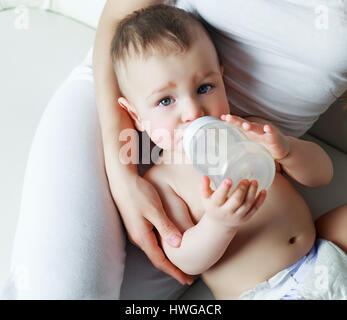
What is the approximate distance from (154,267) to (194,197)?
0.18m

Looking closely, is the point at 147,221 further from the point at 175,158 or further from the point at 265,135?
the point at 265,135

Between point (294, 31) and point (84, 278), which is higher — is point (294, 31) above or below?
above

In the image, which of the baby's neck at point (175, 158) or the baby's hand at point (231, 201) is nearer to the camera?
the baby's hand at point (231, 201)

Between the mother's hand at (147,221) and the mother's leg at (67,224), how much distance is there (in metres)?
0.03

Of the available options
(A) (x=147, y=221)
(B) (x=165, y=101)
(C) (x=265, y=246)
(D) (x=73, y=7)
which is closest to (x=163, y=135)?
(B) (x=165, y=101)

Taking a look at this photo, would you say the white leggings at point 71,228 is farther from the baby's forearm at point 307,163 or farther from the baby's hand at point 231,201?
the baby's forearm at point 307,163

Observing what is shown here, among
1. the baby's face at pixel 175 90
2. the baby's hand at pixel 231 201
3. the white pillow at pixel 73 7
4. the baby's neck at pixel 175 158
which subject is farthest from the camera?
the white pillow at pixel 73 7

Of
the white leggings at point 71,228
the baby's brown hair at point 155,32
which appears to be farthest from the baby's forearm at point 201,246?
the baby's brown hair at point 155,32

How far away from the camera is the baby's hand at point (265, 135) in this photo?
72 centimetres

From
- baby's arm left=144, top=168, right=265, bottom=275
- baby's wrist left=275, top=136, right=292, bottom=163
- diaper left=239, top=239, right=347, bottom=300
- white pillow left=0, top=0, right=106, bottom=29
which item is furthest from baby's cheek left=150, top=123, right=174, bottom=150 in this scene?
white pillow left=0, top=0, right=106, bottom=29

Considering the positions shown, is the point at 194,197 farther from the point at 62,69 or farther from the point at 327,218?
the point at 62,69

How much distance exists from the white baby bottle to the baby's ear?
185mm
